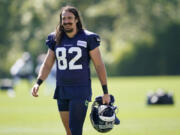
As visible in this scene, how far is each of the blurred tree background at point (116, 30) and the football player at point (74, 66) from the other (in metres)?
43.8

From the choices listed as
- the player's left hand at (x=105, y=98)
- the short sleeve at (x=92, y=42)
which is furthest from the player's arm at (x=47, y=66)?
the player's left hand at (x=105, y=98)

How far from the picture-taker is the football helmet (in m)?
7.58

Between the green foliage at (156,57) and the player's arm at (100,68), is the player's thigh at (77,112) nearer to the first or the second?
the player's arm at (100,68)

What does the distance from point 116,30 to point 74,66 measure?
50277 millimetres

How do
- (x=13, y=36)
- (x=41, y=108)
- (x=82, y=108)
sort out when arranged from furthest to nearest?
1. (x=13, y=36)
2. (x=41, y=108)
3. (x=82, y=108)

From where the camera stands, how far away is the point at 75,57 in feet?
24.3

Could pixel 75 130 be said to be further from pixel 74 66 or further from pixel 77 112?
pixel 74 66

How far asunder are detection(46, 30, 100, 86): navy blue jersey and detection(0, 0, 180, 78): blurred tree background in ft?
144

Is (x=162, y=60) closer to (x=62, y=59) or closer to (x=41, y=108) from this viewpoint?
(x=41, y=108)

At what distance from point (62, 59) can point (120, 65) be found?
145 ft

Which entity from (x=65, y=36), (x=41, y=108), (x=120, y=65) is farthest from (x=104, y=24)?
(x=65, y=36)

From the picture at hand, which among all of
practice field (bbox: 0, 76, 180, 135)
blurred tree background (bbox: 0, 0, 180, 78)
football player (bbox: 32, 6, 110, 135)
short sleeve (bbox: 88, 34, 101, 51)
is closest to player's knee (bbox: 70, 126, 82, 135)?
football player (bbox: 32, 6, 110, 135)

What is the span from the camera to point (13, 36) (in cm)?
A: 6319

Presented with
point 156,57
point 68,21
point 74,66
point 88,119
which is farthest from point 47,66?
point 156,57
